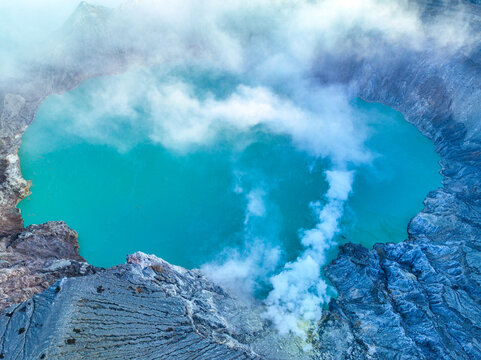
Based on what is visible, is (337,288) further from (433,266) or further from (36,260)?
(36,260)

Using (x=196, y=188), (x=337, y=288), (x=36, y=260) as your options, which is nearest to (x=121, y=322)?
(x=36, y=260)

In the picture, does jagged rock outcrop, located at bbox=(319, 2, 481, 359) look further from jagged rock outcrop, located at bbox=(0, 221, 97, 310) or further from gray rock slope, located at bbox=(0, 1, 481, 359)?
jagged rock outcrop, located at bbox=(0, 221, 97, 310)

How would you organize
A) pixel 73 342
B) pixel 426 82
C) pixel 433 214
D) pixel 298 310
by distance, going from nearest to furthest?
pixel 73 342
pixel 298 310
pixel 433 214
pixel 426 82

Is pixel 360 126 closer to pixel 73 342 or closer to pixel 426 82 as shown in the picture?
pixel 426 82

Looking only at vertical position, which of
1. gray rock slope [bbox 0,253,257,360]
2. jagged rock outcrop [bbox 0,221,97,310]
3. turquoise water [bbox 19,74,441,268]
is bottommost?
gray rock slope [bbox 0,253,257,360]

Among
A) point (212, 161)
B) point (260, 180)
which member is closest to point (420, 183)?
point (260, 180)

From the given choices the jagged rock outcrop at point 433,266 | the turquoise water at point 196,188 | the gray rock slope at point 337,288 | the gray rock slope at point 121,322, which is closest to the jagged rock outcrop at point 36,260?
the gray rock slope at point 337,288

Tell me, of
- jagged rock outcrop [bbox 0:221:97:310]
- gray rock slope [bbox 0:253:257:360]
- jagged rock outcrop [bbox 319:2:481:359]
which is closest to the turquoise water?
jagged rock outcrop [bbox 0:221:97:310]
